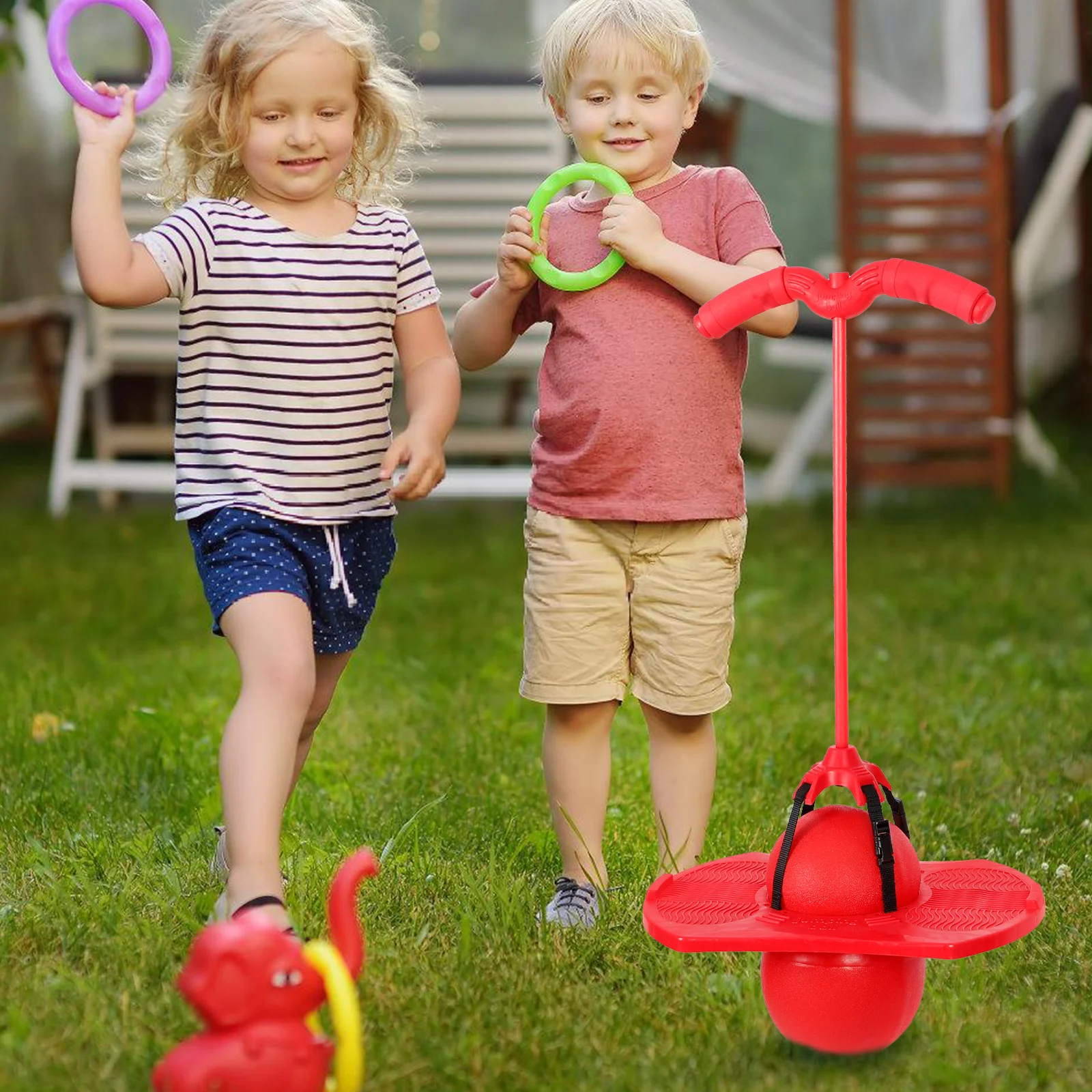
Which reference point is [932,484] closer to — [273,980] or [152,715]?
[152,715]

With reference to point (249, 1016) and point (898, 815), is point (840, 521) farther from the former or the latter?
point (249, 1016)

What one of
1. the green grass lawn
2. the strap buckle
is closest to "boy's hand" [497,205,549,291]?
the green grass lawn

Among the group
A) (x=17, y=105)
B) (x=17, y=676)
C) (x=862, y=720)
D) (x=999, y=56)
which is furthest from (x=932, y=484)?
(x=17, y=105)

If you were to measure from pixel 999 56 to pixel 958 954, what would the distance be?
4459mm

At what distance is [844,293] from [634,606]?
0.62 meters

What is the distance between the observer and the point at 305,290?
2.27m

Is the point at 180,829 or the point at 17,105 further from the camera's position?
the point at 17,105

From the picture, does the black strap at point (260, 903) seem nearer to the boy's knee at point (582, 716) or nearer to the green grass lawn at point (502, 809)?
the green grass lawn at point (502, 809)

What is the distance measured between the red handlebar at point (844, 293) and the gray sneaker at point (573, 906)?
30.2 inches

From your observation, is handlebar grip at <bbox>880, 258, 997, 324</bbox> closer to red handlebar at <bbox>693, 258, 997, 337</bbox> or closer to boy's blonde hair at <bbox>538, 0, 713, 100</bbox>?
red handlebar at <bbox>693, 258, 997, 337</bbox>

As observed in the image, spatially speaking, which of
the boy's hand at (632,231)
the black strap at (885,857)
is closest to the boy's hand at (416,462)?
the boy's hand at (632,231)

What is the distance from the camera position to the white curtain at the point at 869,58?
6.14 meters

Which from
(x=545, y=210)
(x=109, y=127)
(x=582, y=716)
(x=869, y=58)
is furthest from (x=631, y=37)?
(x=869, y=58)

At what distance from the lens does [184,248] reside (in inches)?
87.3
